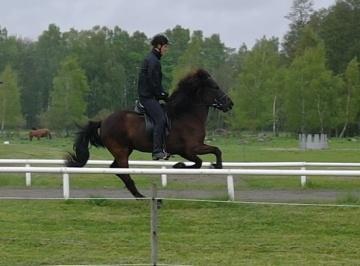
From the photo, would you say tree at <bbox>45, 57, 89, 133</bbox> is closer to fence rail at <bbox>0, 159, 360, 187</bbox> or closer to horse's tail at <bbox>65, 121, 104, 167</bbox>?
fence rail at <bbox>0, 159, 360, 187</bbox>

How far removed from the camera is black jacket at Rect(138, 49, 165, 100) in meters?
12.9

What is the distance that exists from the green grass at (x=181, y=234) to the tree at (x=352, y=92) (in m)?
65.7

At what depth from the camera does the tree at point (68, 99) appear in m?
85.4

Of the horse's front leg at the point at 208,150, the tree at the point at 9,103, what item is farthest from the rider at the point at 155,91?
the tree at the point at 9,103

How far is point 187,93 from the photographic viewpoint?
13.0 m

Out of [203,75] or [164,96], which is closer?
[164,96]

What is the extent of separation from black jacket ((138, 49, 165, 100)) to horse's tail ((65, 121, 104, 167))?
1.21 metres

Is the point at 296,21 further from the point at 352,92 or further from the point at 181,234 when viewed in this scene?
the point at 181,234

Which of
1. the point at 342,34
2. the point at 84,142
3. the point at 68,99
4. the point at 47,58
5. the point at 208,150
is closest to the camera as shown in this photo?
the point at 208,150

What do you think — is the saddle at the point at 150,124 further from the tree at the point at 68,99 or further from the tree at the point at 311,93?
the tree at the point at 68,99

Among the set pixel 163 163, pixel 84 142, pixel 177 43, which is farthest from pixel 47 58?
pixel 84 142

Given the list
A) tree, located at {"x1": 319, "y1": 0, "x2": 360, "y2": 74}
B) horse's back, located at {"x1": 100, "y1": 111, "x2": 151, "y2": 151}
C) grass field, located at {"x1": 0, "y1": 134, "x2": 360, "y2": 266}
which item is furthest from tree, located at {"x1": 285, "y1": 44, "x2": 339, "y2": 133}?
grass field, located at {"x1": 0, "y1": 134, "x2": 360, "y2": 266}

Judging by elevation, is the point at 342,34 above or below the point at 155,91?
above

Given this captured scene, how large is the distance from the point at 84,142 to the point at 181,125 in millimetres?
1941
